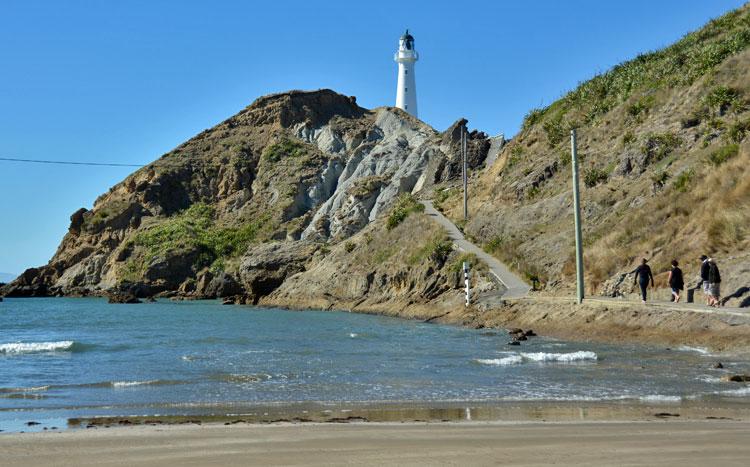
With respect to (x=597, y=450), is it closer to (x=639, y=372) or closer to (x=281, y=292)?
(x=639, y=372)

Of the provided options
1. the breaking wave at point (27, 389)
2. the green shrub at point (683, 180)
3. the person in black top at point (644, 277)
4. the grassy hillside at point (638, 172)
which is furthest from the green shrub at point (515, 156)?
the breaking wave at point (27, 389)

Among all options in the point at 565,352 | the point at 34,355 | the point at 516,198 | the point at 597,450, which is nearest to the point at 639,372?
the point at 565,352

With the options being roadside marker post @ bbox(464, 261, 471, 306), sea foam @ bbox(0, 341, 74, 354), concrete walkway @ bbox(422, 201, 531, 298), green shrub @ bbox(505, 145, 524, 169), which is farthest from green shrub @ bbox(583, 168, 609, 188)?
sea foam @ bbox(0, 341, 74, 354)

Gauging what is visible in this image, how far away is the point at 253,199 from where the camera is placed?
9506 cm

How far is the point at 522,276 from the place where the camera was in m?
34.8

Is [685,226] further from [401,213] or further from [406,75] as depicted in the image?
[406,75]

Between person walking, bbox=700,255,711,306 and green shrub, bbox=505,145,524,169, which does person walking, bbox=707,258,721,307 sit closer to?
person walking, bbox=700,255,711,306

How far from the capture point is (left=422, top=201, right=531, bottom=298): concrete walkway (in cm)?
3269

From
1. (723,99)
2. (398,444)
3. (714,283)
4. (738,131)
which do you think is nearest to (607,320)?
(714,283)

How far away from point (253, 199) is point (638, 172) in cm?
6587

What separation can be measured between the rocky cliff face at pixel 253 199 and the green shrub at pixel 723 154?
35762mm

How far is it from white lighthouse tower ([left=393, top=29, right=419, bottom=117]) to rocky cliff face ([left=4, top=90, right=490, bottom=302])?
452 cm

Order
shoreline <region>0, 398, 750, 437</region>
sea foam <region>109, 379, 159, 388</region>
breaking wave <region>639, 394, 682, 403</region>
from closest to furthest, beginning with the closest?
shoreline <region>0, 398, 750, 437</region> → breaking wave <region>639, 394, 682, 403</region> → sea foam <region>109, 379, 159, 388</region>

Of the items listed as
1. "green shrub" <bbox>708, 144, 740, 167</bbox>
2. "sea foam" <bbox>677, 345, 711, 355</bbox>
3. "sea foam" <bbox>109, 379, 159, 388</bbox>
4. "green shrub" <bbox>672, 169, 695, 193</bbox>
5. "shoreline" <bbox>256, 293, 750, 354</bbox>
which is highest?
"green shrub" <bbox>708, 144, 740, 167</bbox>
